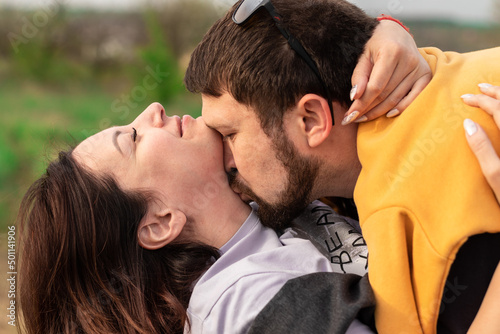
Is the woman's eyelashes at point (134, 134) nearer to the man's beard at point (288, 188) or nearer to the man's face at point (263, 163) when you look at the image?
A: the man's face at point (263, 163)

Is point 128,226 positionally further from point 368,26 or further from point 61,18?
point 61,18

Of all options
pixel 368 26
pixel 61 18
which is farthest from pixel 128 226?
pixel 61 18

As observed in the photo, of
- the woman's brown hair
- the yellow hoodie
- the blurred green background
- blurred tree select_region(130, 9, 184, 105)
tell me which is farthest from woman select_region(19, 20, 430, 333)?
blurred tree select_region(130, 9, 184, 105)

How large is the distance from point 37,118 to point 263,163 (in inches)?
263

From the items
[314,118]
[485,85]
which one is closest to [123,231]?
[314,118]

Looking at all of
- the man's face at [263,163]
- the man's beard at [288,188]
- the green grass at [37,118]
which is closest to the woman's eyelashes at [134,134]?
the man's face at [263,163]

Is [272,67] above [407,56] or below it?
above

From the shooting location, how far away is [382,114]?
1950 millimetres

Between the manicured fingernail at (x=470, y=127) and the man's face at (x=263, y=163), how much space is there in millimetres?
641

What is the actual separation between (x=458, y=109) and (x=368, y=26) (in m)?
0.53

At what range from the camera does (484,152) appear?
65.6 inches

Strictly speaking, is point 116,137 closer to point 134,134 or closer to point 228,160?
point 134,134

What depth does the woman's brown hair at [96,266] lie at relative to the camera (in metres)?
2.15

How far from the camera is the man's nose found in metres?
2.33
